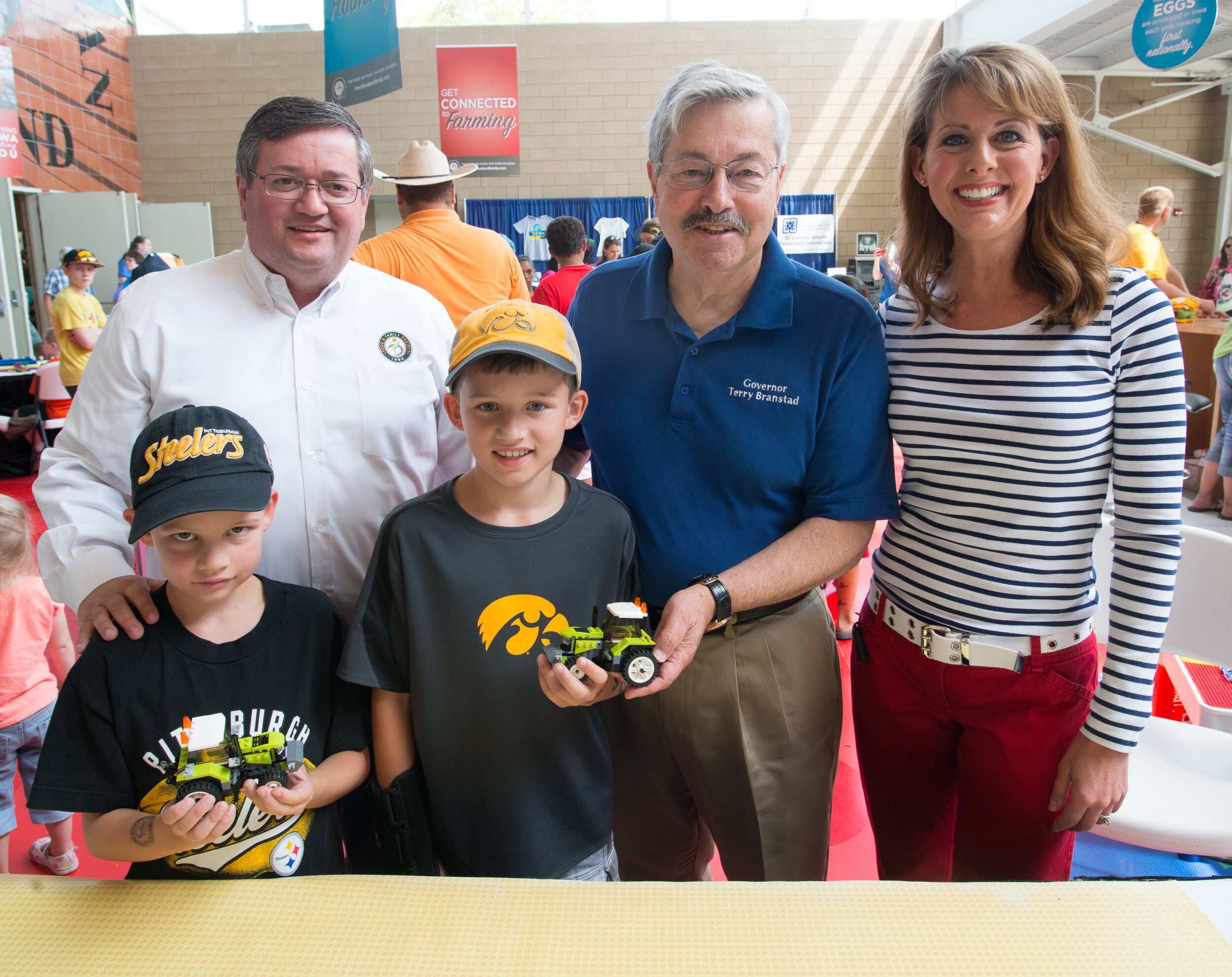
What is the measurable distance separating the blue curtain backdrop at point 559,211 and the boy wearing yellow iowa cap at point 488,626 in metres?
11.5

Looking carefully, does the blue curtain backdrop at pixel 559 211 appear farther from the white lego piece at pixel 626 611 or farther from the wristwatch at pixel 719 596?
the white lego piece at pixel 626 611

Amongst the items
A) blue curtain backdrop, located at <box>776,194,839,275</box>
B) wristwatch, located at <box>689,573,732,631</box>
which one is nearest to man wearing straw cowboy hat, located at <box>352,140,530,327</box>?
wristwatch, located at <box>689,573,732,631</box>

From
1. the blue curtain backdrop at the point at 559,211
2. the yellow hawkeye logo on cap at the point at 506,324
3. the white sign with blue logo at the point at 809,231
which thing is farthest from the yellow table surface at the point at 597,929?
the white sign with blue logo at the point at 809,231

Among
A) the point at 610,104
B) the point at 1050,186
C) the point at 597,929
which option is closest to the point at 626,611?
the point at 597,929

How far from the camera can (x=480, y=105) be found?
8.82m

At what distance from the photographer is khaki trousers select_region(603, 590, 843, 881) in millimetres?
1600

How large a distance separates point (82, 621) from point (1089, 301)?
177cm

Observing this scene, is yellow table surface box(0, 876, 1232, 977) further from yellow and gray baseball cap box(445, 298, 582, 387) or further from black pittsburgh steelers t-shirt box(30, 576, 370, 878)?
yellow and gray baseball cap box(445, 298, 582, 387)

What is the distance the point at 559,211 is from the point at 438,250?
9432 millimetres

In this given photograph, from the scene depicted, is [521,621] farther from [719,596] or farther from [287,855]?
[287,855]

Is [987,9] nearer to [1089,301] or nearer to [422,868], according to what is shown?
[1089,301]

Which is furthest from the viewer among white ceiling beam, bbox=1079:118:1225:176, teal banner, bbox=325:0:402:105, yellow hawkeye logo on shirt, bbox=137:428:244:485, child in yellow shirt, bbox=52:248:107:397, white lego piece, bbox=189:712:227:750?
white ceiling beam, bbox=1079:118:1225:176

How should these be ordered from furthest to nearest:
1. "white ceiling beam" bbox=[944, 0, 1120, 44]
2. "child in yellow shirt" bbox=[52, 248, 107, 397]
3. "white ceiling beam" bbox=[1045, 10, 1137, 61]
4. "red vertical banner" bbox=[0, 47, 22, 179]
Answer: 1. "white ceiling beam" bbox=[1045, 10, 1137, 61]
2. "white ceiling beam" bbox=[944, 0, 1120, 44]
3. "red vertical banner" bbox=[0, 47, 22, 179]
4. "child in yellow shirt" bbox=[52, 248, 107, 397]

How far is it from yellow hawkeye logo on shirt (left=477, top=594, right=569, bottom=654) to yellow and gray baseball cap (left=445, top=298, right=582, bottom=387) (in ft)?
1.31
